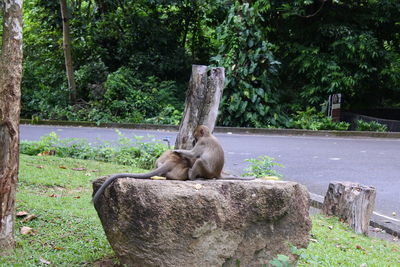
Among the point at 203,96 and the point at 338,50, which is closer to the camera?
the point at 203,96

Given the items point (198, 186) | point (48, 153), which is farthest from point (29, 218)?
point (48, 153)

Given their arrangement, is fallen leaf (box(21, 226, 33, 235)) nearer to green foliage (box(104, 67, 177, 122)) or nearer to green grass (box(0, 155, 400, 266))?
green grass (box(0, 155, 400, 266))

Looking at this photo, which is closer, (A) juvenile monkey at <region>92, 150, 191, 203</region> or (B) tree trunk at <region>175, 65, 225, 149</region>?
(A) juvenile monkey at <region>92, 150, 191, 203</region>

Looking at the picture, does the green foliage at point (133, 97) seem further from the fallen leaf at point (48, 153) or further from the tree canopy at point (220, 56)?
the fallen leaf at point (48, 153)

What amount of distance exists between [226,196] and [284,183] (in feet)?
2.04

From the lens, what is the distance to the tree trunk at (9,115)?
15.1 ft

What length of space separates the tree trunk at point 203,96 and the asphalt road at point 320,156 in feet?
10.4

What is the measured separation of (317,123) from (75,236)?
13.2 m

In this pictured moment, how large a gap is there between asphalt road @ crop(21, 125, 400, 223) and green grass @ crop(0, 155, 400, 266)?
159 cm

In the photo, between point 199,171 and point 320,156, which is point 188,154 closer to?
point 199,171

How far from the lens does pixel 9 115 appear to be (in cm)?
464

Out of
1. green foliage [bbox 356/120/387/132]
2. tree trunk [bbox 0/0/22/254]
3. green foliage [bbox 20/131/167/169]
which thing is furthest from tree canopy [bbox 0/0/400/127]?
tree trunk [bbox 0/0/22/254]

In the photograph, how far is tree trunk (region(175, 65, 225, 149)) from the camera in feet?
21.5

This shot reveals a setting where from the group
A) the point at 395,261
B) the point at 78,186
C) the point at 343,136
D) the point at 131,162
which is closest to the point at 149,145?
the point at 131,162
